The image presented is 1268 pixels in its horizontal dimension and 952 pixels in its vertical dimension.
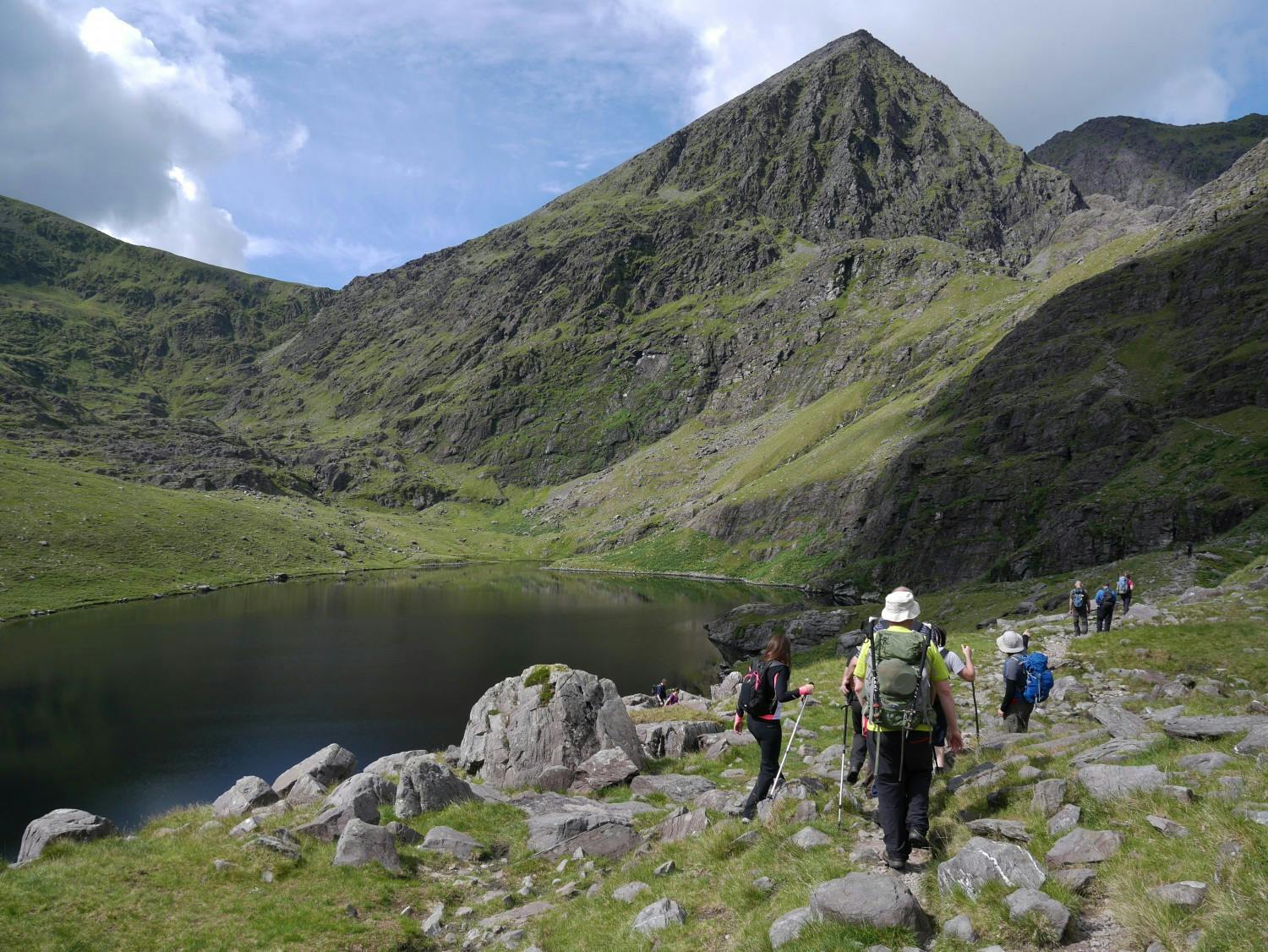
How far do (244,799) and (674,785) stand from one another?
1353 centimetres

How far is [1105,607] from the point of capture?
104ft

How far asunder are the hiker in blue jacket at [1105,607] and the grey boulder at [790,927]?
1189 inches

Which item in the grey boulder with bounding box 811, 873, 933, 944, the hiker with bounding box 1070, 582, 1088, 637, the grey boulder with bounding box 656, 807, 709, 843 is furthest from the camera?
the hiker with bounding box 1070, 582, 1088, 637

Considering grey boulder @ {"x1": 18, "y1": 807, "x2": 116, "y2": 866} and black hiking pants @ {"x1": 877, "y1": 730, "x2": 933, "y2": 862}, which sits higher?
black hiking pants @ {"x1": 877, "y1": 730, "x2": 933, "y2": 862}

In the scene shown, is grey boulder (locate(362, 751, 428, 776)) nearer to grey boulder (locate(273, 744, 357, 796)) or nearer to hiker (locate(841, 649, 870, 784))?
grey boulder (locate(273, 744, 357, 796))

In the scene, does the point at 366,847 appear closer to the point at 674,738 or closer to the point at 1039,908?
the point at 674,738

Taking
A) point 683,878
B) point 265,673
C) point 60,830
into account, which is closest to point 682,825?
point 683,878

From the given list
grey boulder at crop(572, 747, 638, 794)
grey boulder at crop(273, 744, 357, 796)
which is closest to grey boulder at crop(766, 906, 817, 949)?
grey boulder at crop(572, 747, 638, 794)

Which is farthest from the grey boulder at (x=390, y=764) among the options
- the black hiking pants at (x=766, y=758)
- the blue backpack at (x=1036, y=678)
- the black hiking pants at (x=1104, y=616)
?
the black hiking pants at (x=1104, y=616)

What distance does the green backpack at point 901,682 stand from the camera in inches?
384

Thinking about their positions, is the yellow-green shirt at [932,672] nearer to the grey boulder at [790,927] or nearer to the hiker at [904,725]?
the hiker at [904,725]

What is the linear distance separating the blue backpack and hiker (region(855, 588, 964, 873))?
10.9 m

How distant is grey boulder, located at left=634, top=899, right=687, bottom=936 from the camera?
1013 cm

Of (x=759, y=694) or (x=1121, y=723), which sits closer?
(x=759, y=694)
